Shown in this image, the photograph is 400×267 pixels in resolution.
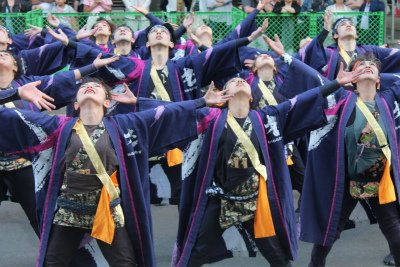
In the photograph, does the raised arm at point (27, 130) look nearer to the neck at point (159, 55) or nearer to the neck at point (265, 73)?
the neck at point (159, 55)

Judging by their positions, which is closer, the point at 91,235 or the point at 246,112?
the point at 91,235

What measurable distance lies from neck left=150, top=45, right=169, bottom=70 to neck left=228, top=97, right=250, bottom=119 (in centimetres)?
186

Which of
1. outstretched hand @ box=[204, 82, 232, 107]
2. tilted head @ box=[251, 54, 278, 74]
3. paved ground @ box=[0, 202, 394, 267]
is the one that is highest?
tilted head @ box=[251, 54, 278, 74]

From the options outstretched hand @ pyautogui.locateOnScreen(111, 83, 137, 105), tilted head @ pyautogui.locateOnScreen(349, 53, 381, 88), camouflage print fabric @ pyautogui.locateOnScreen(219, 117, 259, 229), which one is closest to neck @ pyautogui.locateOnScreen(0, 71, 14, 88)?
outstretched hand @ pyautogui.locateOnScreen(111, 83, 137, 105)

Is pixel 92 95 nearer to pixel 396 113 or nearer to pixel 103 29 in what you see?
pixel 396 113

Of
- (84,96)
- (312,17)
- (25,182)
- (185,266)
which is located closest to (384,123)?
(185,266)

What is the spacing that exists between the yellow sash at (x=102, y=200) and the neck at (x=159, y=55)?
2.38 metres

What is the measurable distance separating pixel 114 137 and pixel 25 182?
1.30 meters

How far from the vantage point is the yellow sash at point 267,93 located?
7516 millimetres

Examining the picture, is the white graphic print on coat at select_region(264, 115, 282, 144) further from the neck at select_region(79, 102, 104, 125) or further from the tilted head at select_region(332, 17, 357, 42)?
the tilted head at select_region(332, 17, 357, 42)

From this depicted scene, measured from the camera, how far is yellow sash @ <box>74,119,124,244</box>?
17.4 feet

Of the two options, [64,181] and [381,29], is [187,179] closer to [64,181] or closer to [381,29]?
[64,181]

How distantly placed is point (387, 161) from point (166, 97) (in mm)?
1998

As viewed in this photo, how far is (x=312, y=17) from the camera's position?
11469 millimetres
